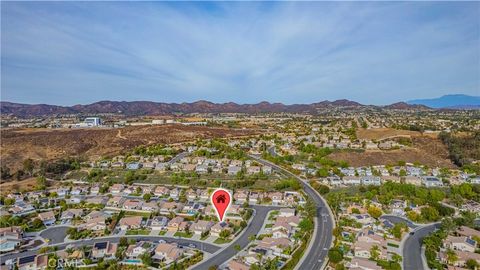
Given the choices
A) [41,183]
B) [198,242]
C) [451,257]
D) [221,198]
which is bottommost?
[198,242]

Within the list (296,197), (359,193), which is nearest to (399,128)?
(359,193)

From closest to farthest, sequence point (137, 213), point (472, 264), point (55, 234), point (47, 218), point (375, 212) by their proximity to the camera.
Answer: point (472, 264) → point (55, 234) → point (375, 212) → point (47, 218) → point (137, 213)

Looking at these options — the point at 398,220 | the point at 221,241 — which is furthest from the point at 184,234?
the point at 398,220

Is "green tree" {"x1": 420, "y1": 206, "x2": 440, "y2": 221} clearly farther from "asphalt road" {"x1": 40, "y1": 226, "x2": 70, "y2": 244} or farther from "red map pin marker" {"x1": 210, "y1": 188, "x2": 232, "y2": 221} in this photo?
"asphalt road" {"x1": 40, "y1": 226, "x2": 70, "y2": 244}

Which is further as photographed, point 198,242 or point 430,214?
point 430,214

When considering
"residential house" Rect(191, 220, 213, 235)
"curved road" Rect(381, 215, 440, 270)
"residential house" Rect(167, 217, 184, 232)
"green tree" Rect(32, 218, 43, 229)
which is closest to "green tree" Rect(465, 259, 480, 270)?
"curved road" Rect(381, 215, 440, 270)

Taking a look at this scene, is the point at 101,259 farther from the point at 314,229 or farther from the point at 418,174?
the point at 418,174

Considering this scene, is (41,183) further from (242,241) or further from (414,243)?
(414,243)
